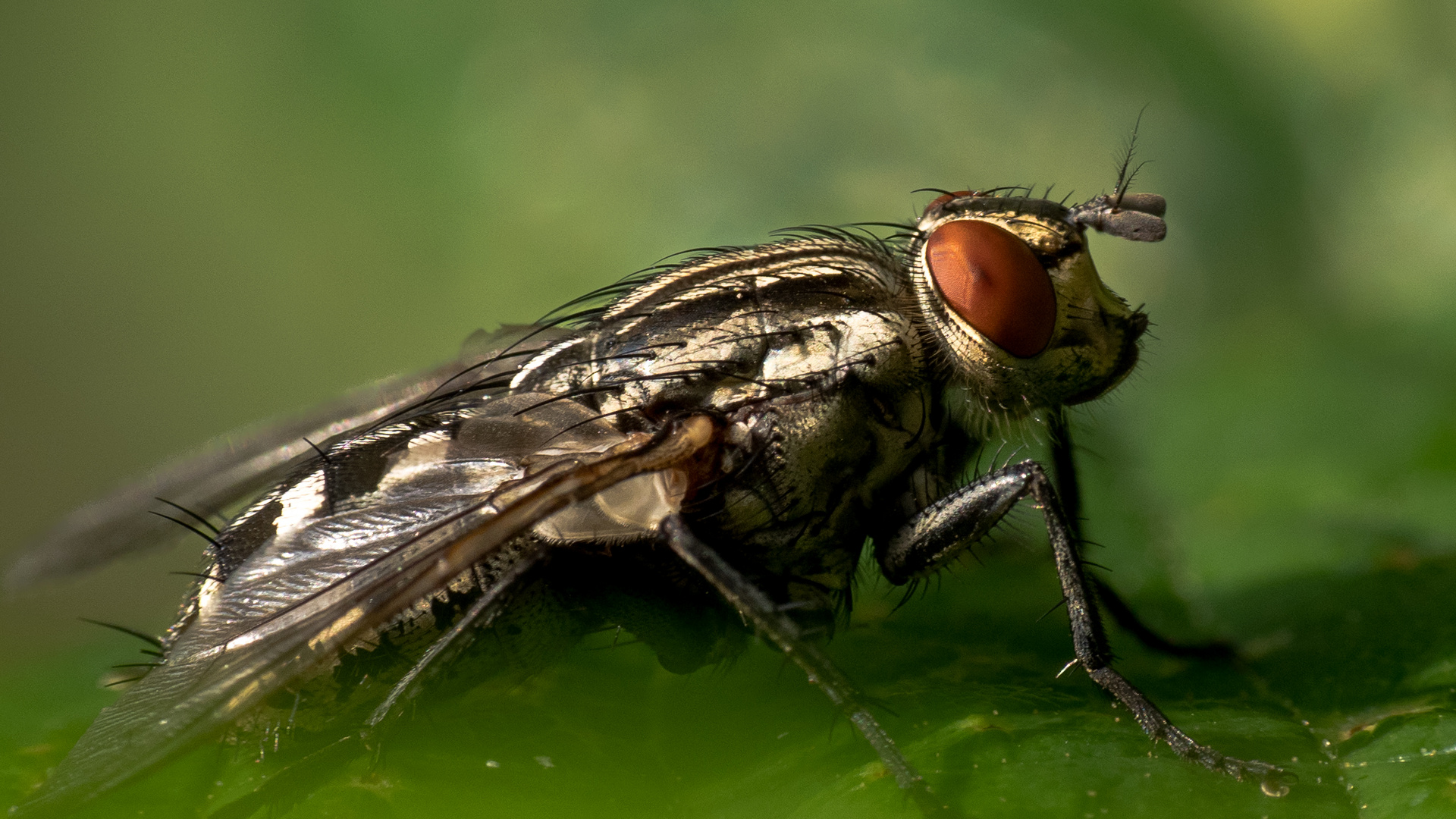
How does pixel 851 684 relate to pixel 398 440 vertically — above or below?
below

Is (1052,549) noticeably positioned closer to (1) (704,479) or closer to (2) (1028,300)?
(2) (1028,300)

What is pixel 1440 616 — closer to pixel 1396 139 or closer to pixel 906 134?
pixel 1396 139

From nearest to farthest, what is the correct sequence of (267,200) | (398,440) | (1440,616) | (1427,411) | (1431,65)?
(398,440)
(1440,616)
(1427,411)
(1431,65)
(267,200)

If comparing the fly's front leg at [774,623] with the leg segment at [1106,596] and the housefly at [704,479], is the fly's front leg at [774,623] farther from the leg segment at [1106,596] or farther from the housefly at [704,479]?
the leg segment at [1106,596]

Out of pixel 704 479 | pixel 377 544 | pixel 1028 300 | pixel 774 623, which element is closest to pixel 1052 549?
pixel 1028 300

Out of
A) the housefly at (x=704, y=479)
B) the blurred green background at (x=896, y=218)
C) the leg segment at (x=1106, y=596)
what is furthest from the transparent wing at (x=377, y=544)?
the leg segment at (x=1106, y=596)

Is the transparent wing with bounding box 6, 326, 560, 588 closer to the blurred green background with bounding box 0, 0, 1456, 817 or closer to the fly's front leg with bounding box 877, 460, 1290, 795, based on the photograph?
the blurred green background with bounding box 0, 0, 1456, 817

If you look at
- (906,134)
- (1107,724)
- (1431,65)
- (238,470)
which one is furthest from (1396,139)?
(238,470)
